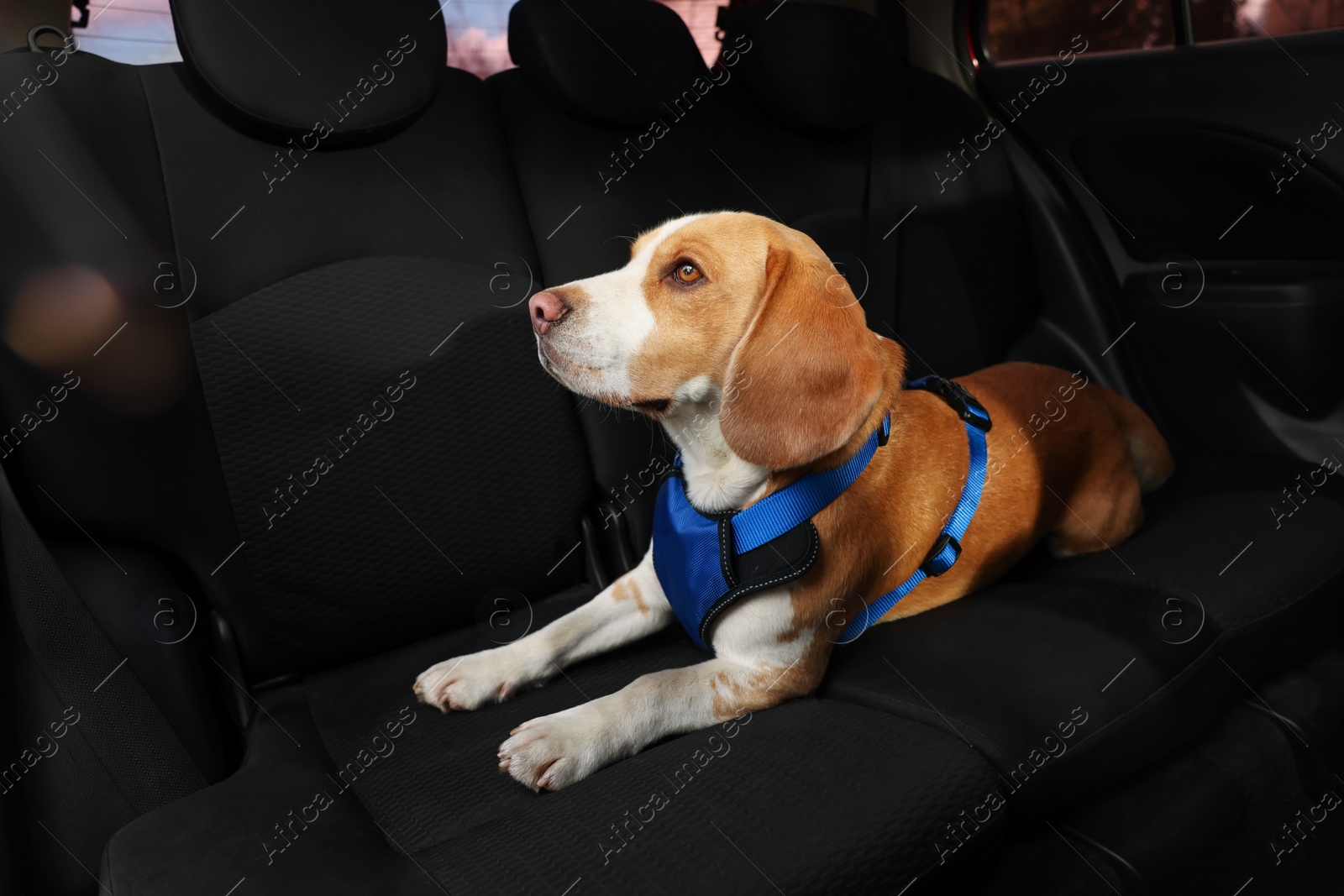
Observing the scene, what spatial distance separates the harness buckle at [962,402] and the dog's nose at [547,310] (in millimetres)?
833

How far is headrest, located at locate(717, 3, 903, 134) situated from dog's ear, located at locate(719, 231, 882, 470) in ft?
3.26

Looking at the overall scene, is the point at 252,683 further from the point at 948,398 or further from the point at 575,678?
the point at 948,398

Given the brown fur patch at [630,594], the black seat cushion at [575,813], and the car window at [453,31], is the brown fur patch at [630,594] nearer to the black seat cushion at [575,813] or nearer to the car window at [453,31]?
the black seat cushion at [575,813]

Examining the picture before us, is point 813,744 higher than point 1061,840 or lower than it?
higher

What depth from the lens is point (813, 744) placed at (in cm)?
140

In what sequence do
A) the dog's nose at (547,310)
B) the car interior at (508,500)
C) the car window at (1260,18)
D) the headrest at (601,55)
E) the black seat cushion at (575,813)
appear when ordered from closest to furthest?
1. the black seat cushion at (575,813)
2. the car interior at (508,500)
3. the dog's nose at (547,310)
4. the headrest at (601,55)
5. the car window at (1260,18)

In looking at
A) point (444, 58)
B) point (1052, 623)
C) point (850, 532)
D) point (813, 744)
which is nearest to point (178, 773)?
point (813, 744)

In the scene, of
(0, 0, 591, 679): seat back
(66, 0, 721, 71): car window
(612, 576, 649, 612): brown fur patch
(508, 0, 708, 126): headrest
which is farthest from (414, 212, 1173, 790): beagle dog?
(66, 0, 721, 71): car window

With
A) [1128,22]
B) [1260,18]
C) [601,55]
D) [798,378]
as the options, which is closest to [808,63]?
[601,55]

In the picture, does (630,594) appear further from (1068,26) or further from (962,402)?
(1068,26)

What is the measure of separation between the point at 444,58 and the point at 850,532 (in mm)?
1238

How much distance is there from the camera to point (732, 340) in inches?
61.0

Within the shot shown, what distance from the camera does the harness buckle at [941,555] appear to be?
1.81 meters

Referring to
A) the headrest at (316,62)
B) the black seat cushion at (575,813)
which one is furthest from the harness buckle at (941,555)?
the headrest at (316,62)
